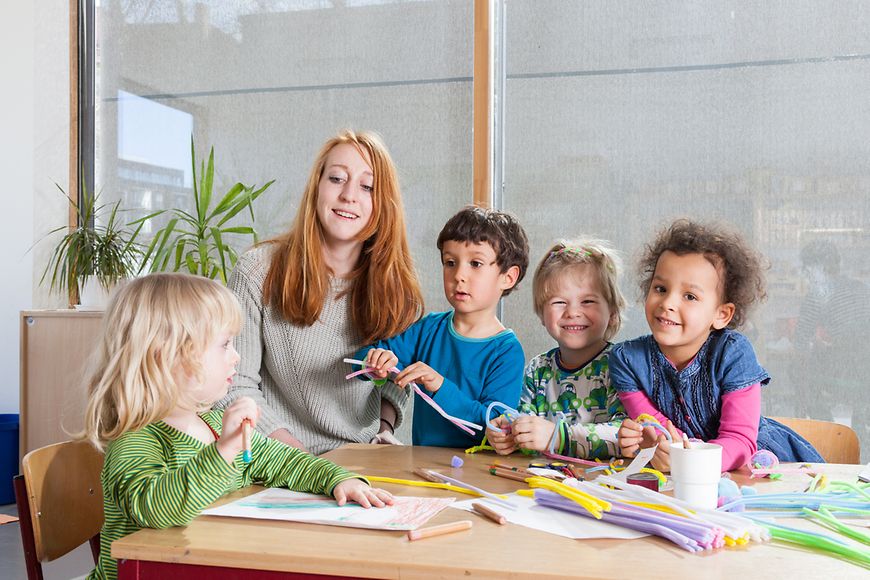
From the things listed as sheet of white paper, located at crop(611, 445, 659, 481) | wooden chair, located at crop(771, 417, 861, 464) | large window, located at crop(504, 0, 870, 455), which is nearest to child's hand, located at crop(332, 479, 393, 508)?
sheet of white paper, located at crop(611, 445, 659, 481)

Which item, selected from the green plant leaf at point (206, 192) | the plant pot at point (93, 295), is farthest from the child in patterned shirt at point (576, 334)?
the plant pot at point (93, 295)

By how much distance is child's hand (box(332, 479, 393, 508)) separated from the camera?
123cm

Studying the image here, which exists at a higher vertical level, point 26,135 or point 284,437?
point 26,135

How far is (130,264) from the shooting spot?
154 inches

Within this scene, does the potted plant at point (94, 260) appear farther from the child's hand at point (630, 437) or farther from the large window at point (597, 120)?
the child's hand at point (630, 437)

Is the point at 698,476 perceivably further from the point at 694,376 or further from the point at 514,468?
the point at 694,376

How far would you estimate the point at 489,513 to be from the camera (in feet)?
3.80

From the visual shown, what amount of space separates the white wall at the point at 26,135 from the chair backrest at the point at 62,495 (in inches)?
116

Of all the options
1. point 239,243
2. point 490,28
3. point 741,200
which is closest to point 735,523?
point 741,200

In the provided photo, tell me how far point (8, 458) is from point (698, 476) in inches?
144

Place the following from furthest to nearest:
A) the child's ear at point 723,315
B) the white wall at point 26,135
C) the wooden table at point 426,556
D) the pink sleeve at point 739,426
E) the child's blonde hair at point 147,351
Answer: the white wall at point 26,135 → the child's ear at point 723,315 → the pink sleeve at point 739,426 → the child's blonde hair at point 147,351 → the wooden table at point 426,556

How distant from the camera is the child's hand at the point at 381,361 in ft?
5.98

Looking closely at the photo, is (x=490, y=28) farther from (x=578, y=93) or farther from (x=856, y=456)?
(x=856, y=456)

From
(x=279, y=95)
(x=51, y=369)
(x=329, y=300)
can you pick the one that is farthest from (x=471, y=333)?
(x=51, y=369)
